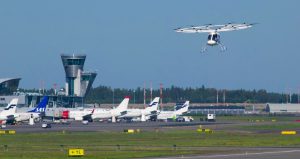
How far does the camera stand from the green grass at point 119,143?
76312 mm

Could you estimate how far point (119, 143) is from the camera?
9388 centimetres

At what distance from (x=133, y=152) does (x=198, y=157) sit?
9.68 m

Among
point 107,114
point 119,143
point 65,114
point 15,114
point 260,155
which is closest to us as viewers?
point 260,155

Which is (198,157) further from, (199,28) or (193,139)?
(193,139)

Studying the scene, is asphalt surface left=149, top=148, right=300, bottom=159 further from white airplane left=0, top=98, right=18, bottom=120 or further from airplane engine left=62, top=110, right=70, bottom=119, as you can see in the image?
airplane engine left=62, top=110, right=70, bottom=119

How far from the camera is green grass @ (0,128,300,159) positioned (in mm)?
76312

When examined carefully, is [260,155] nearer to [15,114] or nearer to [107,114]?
[15,114]

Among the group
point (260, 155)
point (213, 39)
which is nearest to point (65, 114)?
point (213, 39)

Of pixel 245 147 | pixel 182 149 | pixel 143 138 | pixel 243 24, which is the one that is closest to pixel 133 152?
pixel 182 149

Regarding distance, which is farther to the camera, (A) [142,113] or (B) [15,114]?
(A) [142,113]

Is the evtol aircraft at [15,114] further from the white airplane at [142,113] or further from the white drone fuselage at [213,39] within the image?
the white drone fuselage at [213,39]

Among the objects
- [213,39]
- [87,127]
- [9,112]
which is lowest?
[87,127]

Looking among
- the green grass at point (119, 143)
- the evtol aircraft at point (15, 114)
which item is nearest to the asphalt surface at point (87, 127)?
the evtol aircraft at point (15, 114)

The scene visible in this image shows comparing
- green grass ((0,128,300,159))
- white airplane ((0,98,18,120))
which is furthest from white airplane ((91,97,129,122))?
green grass ((0,128,300,159))
